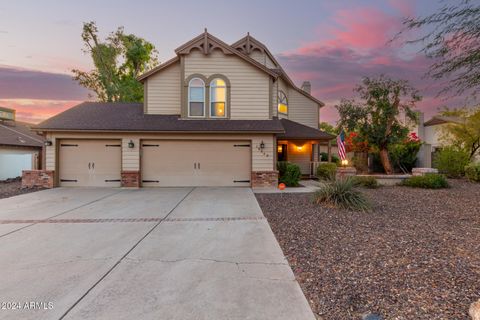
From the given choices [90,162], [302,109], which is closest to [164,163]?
[90,162]

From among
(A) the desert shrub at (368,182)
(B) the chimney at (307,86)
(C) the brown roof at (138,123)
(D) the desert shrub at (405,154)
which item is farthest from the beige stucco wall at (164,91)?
(D) the desert shrub at (405,154)

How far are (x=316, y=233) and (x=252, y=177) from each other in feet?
20.4

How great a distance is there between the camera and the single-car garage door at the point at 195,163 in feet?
36.1

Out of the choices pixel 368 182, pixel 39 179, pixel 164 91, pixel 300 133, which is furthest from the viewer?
pixel 300 133

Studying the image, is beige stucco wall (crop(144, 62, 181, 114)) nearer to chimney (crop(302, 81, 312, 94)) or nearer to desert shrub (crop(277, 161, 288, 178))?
desert shrub (crop(277, 161, 288, 178))

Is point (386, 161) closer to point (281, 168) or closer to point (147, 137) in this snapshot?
point (281, 168)

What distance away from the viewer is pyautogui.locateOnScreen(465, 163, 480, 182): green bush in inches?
Answer: 466

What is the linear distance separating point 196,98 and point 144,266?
362 inches

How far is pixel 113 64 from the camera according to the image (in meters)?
22.7

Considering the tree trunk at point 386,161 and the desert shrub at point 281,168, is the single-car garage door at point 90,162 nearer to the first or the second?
the desert shrub at point 281,168

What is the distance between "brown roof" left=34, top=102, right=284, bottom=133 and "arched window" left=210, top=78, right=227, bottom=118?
50cm

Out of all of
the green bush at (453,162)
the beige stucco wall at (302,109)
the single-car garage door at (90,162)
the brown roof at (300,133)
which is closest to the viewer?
the single-car garage door at (90,162)

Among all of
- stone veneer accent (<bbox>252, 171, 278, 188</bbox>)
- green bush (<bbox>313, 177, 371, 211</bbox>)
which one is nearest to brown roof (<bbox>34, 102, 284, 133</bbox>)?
stone veneer accent (<bbox>252, 171, 278, 188</bbox>)

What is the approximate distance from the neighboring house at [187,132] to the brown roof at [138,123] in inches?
1.7
